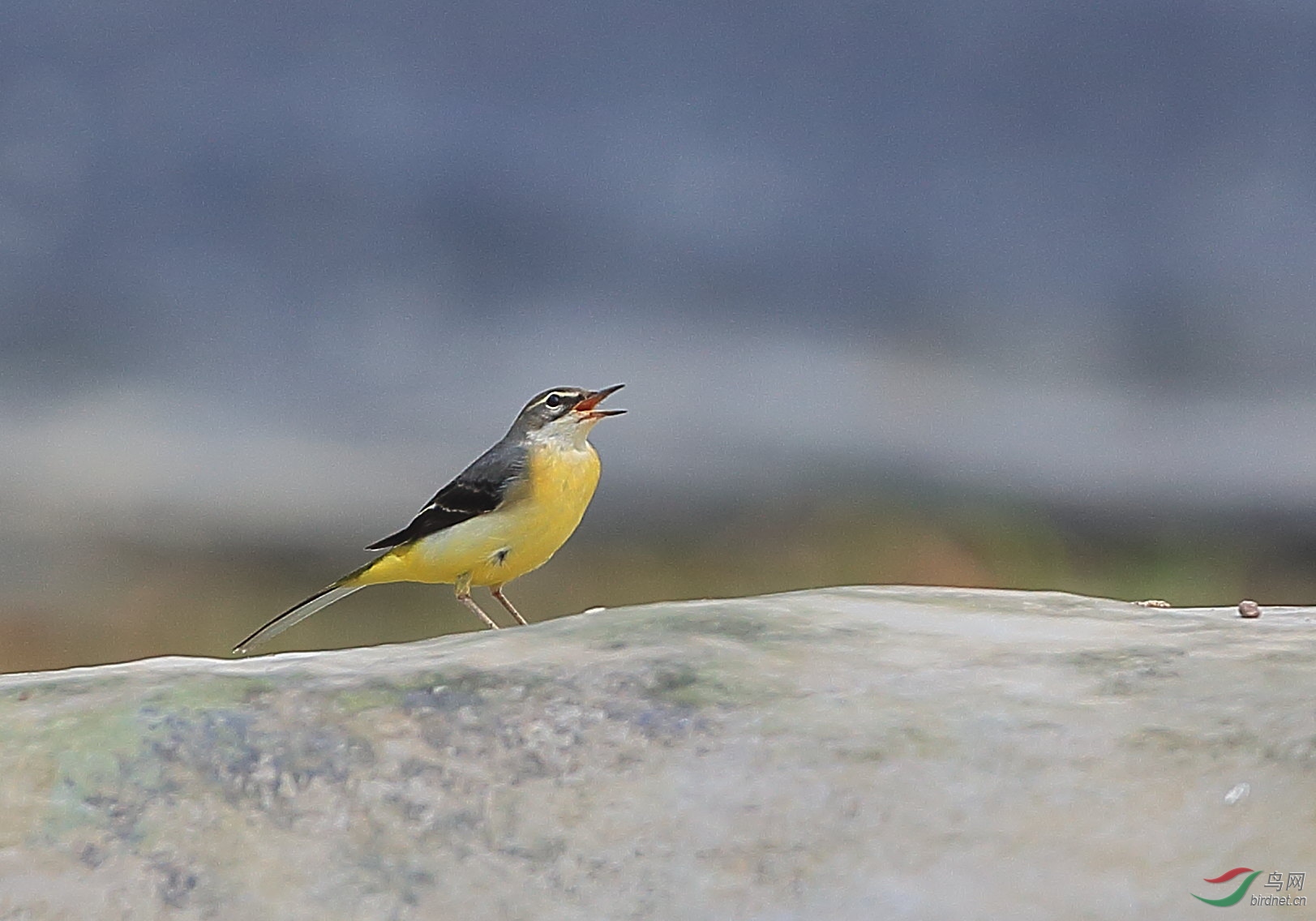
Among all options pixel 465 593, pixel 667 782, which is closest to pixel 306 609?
pixel 465 593

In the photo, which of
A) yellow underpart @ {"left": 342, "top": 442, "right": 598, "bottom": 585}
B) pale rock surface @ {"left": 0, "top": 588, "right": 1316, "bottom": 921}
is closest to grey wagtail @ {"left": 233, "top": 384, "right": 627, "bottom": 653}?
yellow underpart @ {"left": 342, "top": 442, "right": 598, "bottom": 585}

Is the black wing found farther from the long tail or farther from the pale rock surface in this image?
the pale rock surface

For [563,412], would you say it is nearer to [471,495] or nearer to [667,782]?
[471,495]

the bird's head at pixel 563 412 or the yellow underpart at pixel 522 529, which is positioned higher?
the bird's head at pixel 563 412

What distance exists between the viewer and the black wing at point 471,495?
6762mm

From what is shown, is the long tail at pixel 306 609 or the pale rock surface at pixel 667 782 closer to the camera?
the pale rock surface at pixel 667 782

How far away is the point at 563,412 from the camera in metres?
7.00

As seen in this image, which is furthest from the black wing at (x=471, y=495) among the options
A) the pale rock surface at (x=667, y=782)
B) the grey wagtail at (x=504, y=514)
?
the pale rock surface at (x=667, y=782)

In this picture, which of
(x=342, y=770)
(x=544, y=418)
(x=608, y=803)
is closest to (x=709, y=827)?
(x=608, y=803)

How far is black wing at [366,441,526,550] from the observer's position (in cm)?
676

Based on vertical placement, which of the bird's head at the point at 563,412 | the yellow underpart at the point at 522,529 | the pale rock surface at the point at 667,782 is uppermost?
the bird's head at the point at 563,412

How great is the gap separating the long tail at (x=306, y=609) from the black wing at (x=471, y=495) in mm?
250

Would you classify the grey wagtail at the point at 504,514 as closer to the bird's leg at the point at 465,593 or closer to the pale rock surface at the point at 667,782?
the bird's leg at the point at 465,593

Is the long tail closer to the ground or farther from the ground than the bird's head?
closer to the ground
